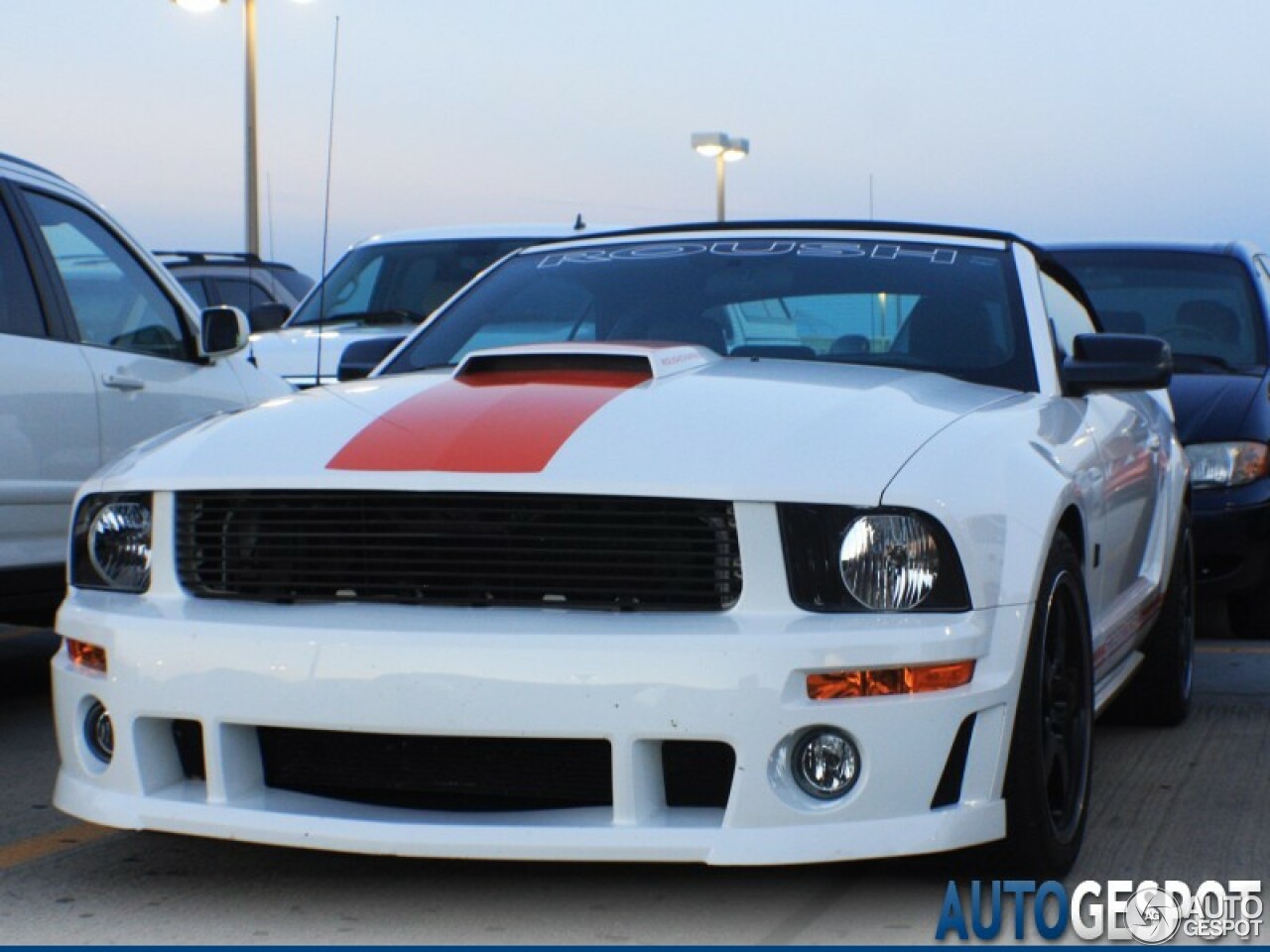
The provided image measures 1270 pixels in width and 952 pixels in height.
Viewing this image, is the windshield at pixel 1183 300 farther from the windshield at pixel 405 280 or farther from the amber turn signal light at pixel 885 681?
the amber turn signal light at pixel 885 681

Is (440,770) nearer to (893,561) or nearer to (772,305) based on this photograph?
(893,561)

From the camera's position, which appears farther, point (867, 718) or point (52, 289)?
point (52, 289)

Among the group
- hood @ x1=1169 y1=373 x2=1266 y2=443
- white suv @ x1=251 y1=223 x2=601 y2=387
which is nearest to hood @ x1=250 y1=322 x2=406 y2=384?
white suv @ x1=251 y1=223 x2=601 y2=387

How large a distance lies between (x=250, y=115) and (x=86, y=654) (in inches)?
498

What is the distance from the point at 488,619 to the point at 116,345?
11.1 feet

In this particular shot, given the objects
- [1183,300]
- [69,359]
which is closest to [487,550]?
[69,359]

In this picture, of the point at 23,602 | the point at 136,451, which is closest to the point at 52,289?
the point at 23,602

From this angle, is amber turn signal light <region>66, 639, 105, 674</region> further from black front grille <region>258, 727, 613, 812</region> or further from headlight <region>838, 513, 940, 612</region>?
headlight <region>838, 513, 940, 612</region>

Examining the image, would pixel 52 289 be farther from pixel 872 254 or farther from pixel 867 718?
pixel 867 718

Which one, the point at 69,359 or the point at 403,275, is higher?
the point at 69,359

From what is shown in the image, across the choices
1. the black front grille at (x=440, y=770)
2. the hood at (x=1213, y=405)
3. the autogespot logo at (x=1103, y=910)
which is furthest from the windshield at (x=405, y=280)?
the autogespot logo at (x=1103, y=910)

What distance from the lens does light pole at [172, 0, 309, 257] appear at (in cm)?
1437

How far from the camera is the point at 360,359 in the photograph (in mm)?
5734

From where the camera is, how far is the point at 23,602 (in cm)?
621
